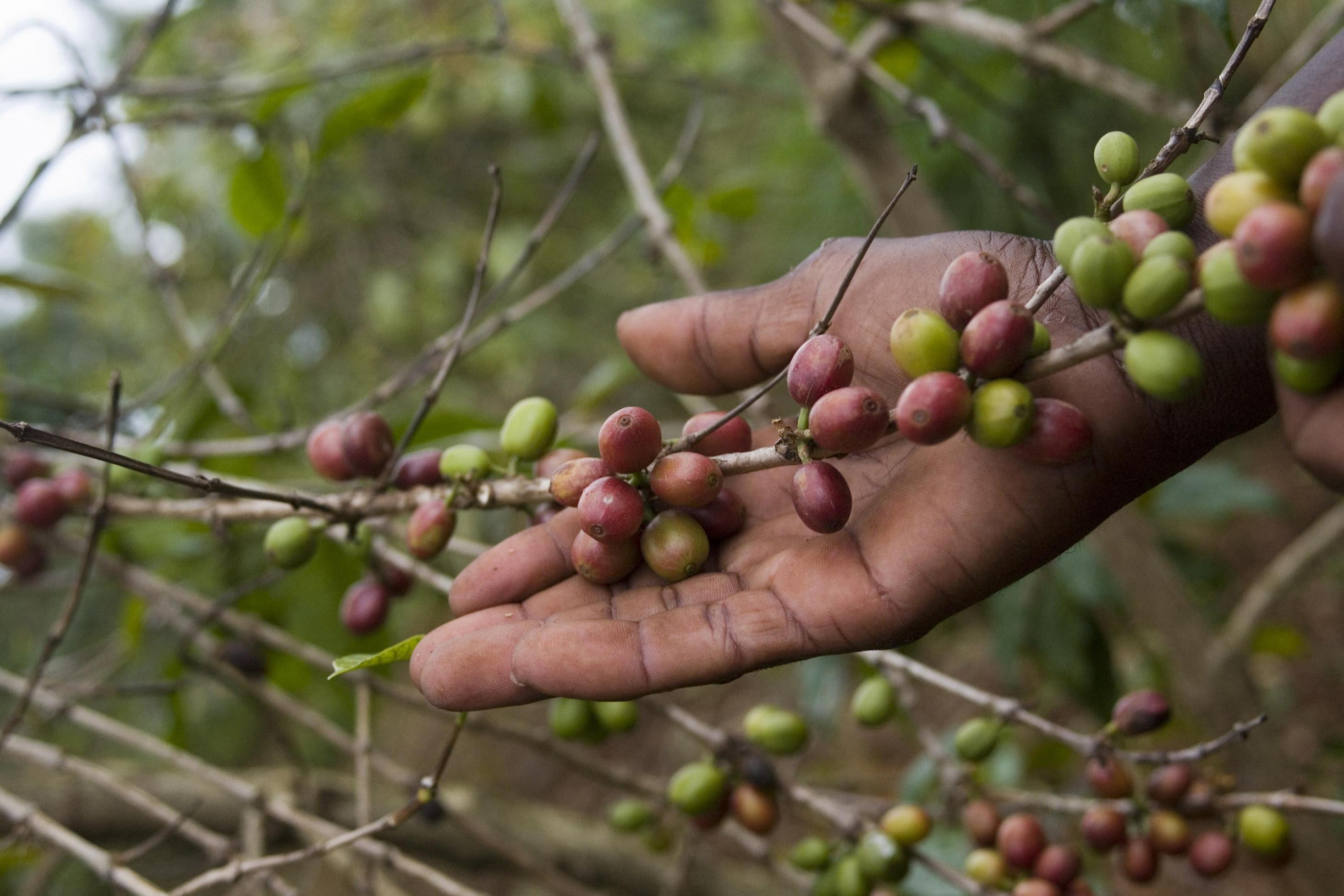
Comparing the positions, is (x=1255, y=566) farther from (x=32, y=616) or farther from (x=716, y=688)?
(x=32, y=616)

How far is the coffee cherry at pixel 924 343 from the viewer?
1.09 m

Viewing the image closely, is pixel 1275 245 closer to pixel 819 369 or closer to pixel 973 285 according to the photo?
pixel 973 285

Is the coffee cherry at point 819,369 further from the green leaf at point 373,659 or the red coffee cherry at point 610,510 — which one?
the green leaf at point 373,659

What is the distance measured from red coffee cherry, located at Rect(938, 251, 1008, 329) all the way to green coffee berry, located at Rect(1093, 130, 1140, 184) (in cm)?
22

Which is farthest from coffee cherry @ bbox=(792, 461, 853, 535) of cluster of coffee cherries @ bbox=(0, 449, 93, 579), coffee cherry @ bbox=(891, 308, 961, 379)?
cluster of coffee cherries @ bbox=(0, 449, 93, 579)

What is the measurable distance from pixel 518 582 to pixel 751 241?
4729 mm

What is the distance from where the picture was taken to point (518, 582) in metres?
1.44

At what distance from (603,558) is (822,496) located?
37 centimetres

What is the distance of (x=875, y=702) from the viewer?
6.59 feet

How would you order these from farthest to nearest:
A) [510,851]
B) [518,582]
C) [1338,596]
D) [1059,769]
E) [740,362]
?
[1338,596] < [1059,769] < [510,851] < [740,362] < [518,582]

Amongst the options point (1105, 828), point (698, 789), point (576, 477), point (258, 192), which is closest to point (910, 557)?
point (576, 477)

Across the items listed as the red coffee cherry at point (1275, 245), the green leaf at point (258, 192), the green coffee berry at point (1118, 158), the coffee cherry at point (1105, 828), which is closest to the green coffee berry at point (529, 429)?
the green coffee berry at point (1118, 158)

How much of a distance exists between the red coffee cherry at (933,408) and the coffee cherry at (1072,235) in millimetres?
177

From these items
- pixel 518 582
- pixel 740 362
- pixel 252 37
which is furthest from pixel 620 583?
pixel 252 37
